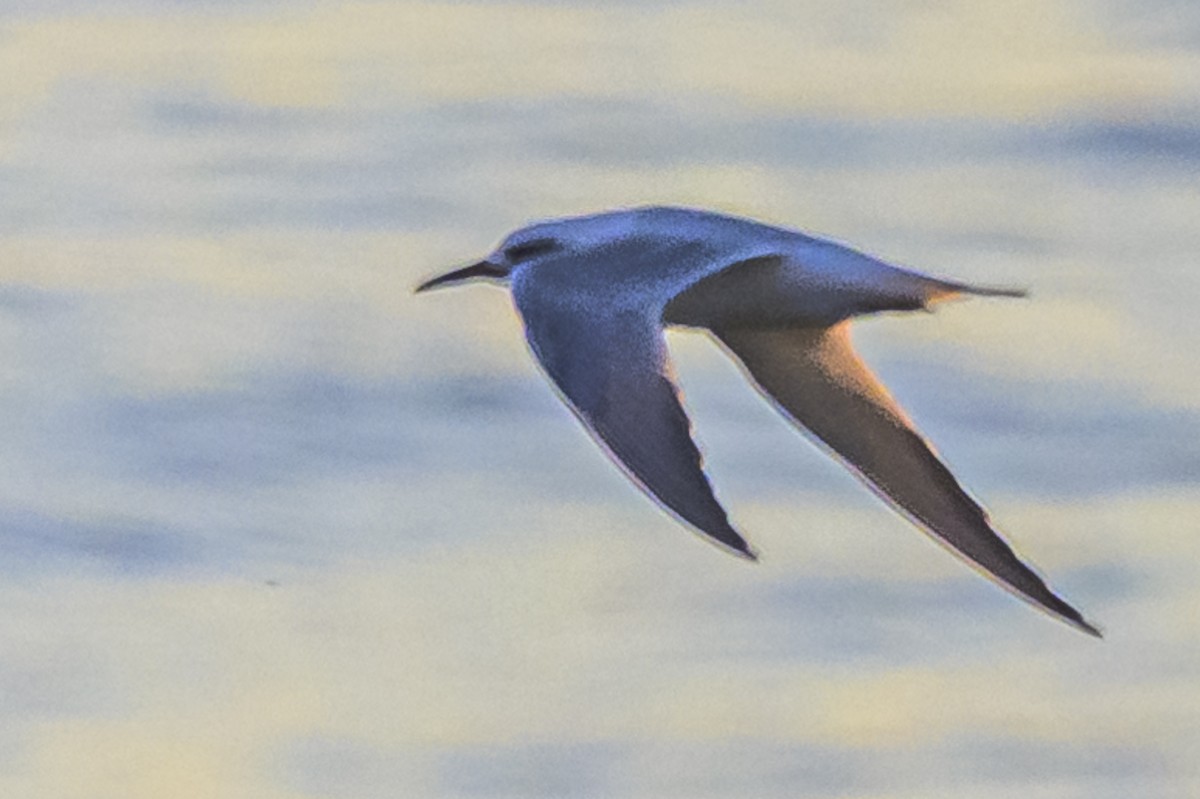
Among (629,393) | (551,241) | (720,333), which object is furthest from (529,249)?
(629,393)

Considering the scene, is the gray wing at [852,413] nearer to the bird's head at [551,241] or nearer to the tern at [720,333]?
the tern at [720,333]

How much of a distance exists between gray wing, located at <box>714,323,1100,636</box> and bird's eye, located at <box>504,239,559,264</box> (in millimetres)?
433

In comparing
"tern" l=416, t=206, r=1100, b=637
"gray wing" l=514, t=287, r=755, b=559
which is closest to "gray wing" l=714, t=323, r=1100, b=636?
"tern" l=416, t=206, r=1100, b=637

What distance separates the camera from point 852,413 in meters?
6.41

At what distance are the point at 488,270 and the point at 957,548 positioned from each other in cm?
122

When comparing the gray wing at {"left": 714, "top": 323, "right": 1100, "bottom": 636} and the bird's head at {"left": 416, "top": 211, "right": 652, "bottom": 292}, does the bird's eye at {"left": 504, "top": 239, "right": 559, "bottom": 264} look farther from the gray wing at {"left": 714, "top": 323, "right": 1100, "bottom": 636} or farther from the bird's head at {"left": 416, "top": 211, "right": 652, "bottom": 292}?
the gray wing at {"left": 714, "top": 323, "right": 1100, "bottom": 636}

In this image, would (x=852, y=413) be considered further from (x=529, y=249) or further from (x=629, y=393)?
(x=629, y=393)

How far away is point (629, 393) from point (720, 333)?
1.09 metres

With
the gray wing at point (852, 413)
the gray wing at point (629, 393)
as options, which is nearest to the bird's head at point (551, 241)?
the gray wing at point (629, 393)

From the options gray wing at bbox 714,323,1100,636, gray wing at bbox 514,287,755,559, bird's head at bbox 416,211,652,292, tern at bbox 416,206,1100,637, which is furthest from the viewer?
gray wing at bbox 714,323,1100,636

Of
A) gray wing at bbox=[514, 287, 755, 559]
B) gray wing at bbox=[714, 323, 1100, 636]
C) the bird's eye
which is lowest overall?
gray wing at bbox=[714, 323, 1100, 636]

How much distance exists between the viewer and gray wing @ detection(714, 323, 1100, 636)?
6219 millimetres

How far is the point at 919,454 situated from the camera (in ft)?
20.7

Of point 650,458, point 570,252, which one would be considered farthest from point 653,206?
point 650,458
